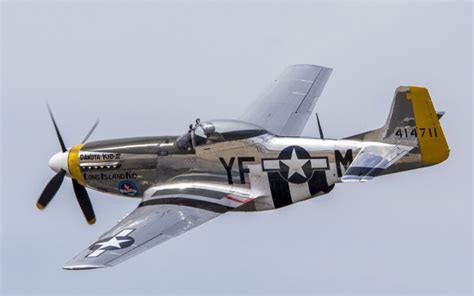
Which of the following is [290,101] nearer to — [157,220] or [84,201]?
[84,201]

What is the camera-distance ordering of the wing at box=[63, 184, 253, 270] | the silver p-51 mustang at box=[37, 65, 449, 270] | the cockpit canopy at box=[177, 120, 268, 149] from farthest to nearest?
the cockpit canopy at box=[177, 120, 268, 149], the silver p-51 mustang at box=[37, 65, 449, 270], the wing at box=[63, 184, 253, 270]

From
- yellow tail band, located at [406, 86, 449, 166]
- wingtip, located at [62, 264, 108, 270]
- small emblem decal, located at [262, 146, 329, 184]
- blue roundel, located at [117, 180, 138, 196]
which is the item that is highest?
yellow tail band, located at [406, 86, 449, 166]

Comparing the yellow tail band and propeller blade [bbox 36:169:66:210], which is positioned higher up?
the yellow tail band

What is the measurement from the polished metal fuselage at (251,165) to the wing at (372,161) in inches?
7.0

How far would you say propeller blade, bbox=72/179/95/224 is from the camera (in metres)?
31.4

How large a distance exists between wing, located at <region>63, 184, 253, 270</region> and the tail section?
3.28 metres

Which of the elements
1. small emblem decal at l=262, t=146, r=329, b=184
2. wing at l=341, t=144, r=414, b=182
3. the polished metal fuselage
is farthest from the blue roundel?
wing at l=341, t=144, r=414, b=182

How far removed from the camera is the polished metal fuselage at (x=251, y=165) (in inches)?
1166

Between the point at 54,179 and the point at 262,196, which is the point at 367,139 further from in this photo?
the point at 54,179

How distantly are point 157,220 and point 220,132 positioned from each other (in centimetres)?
253

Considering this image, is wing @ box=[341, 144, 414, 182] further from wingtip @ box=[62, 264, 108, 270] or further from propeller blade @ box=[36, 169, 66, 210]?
propeller blade @ box=[36, 169, 66, 210]

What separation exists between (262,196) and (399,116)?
3.26 meters

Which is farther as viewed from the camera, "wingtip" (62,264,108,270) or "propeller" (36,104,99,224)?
Answer: "propeller" (36,104,99,224)

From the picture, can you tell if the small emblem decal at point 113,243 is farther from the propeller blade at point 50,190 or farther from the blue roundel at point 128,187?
the propeller blade at point 50,190
